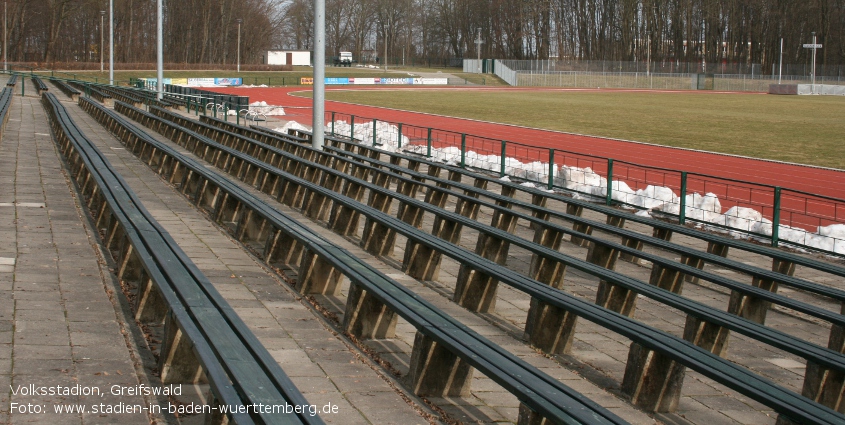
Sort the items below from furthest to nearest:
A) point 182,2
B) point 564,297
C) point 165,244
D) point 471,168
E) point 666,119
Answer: point 182,2, point 666,119, point 471,168, point 165,244, point 564,297

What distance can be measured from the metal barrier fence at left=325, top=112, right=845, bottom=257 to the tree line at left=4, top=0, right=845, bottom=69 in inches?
3862

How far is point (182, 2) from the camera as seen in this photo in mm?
134375

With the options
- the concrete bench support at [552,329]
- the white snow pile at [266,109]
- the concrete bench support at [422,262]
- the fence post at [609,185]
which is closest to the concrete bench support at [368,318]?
the concrete bench support at [552,329]

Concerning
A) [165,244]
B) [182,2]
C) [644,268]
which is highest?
[182,2]

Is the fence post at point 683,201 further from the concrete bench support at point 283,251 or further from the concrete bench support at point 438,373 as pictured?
the concrete bench support at point 438,373

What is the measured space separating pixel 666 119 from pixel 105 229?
42.4 meters

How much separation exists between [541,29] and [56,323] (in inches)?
5731

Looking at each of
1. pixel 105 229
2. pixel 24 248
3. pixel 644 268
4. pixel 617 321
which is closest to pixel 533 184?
pixel 644 268

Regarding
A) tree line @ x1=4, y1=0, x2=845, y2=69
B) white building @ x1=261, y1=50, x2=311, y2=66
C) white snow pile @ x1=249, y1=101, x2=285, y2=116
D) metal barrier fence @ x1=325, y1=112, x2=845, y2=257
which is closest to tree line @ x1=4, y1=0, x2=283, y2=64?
tree line @ x1=4, y1=0, x2=845, y2=69

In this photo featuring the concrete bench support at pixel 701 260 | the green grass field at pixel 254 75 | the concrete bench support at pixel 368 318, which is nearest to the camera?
the concrete bench support at pixel 368 318

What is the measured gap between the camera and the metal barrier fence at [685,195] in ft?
51.6

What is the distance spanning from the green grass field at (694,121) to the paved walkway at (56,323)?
2491 cm

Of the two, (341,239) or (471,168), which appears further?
(471,168)

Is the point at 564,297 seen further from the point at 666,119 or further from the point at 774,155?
the point at 666,119
